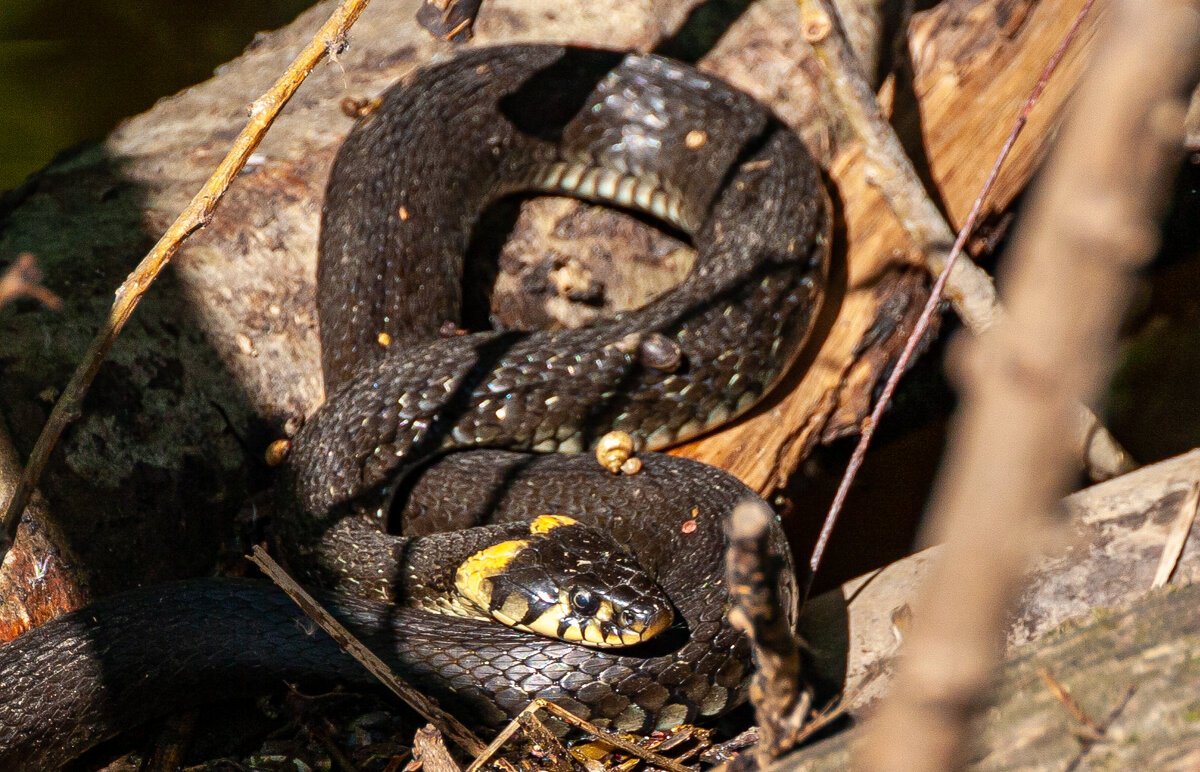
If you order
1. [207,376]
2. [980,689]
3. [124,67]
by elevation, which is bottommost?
[207,376]

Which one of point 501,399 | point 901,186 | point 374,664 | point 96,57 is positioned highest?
point 96,57

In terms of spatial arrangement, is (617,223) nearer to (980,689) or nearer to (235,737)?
(235,737)

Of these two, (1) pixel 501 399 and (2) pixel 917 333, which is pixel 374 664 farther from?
(2) pixel 917 333

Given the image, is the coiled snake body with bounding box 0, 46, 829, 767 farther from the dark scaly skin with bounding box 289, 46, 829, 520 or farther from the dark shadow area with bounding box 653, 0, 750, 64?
the dark shadow area with bounding box 653, 0, 750, 64

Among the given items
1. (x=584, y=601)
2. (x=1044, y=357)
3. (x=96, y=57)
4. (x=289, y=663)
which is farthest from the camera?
(x=96, y=57)

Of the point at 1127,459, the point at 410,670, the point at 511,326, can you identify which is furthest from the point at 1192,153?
the point at 410,670

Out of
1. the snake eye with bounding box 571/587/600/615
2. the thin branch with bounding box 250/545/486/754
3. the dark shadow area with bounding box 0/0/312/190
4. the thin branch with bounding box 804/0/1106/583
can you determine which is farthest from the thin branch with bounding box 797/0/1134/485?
the dark shadow area with bounding box 0/0/312/190

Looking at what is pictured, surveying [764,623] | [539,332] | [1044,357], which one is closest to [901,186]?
[539,332]
